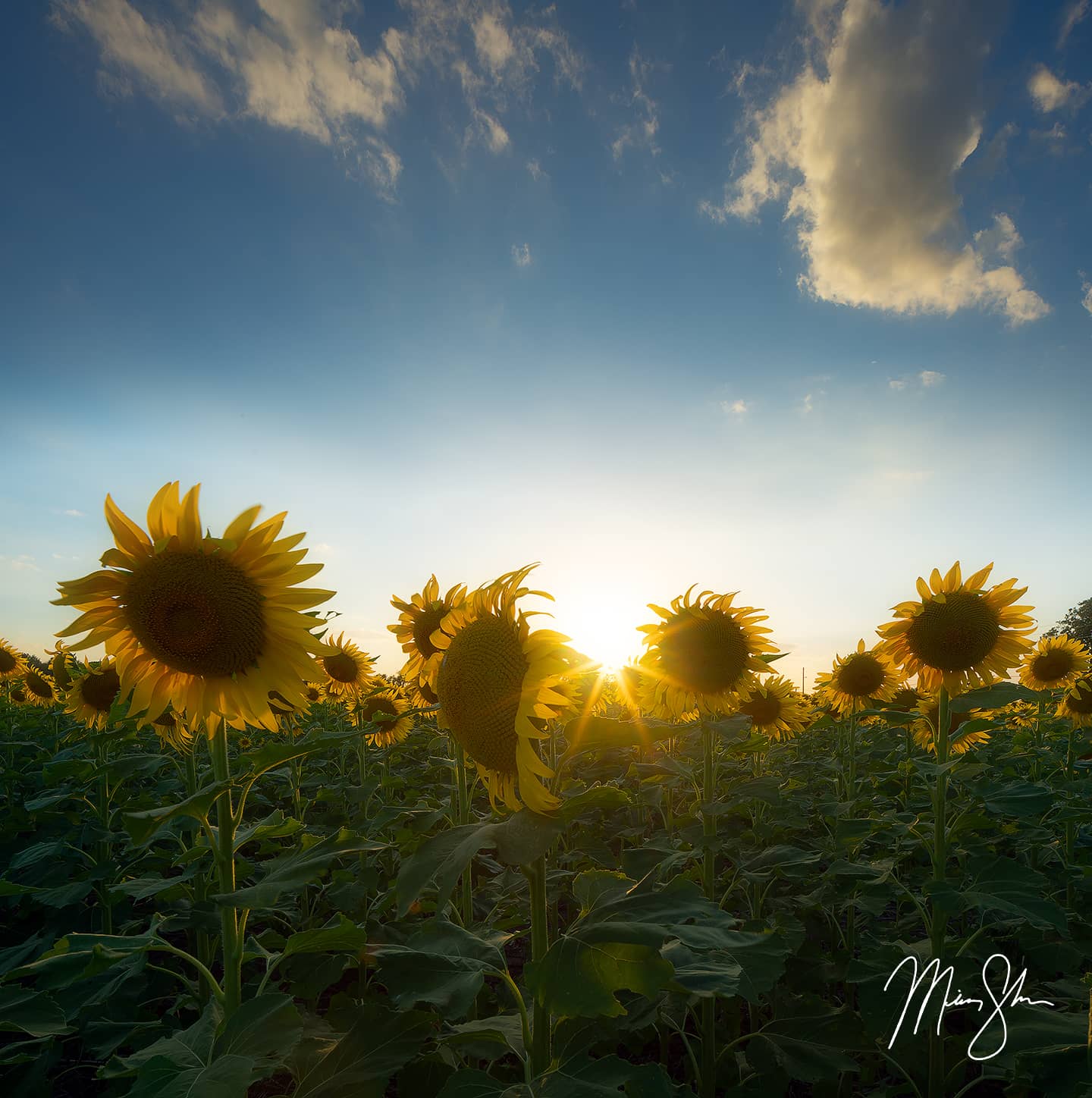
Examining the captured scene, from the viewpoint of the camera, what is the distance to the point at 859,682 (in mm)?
7109

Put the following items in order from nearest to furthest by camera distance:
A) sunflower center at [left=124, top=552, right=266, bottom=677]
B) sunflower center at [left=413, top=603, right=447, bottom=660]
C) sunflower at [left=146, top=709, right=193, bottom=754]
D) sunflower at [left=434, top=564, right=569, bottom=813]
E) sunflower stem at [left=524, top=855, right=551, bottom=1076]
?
1. sunflower at [left=434, top=564, right=569, bottom=813]
2. sunflower stem at [left=524, top=855, right=551, bottom=1076]
3. sunflower center at [left=124, top=552, right=266, bottom=677]
4. sunflower at [left=146, top=709, right=193, bottom=754]
5. sunflower center at [left=413, top=603, right=447, bottom=660]

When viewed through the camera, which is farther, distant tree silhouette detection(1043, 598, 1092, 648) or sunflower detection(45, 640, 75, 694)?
distant tree silhouette detection(1043, 598, 1092, 648)

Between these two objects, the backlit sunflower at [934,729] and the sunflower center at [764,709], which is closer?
the backlit sunflower at [934,729]

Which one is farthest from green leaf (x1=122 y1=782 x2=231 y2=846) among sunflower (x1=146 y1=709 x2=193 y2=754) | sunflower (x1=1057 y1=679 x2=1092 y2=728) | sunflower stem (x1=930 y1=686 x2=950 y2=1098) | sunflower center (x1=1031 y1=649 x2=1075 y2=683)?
sunflower center (x1=1031 y1=649 x2=1075 y2=683)

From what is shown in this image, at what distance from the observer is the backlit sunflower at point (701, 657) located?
15.6 feet

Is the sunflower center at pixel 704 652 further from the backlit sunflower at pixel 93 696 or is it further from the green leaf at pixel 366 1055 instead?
the backlit sunflower at pixel 93 696

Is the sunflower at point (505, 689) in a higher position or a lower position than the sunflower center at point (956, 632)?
lower

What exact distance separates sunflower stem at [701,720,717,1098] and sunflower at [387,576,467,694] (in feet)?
5.75

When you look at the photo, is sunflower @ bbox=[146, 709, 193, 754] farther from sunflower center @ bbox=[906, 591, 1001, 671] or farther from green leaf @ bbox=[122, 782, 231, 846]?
sunflower center @ bbox=[906, 591, 1001, 671]

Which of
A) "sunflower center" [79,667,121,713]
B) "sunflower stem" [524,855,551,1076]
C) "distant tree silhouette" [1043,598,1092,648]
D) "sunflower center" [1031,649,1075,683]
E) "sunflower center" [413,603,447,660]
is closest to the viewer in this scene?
"sunflower stem" [524,855,551,1076]

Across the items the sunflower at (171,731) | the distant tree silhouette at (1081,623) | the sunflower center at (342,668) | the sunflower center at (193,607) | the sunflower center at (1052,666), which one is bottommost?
the sunflower at (171,731)

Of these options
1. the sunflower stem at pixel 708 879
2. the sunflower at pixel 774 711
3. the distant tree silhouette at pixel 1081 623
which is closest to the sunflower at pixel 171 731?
the sunflower stem at pixel 708 879

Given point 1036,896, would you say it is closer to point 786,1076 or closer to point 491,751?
point 786,1076

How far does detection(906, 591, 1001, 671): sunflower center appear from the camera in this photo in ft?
13.9
